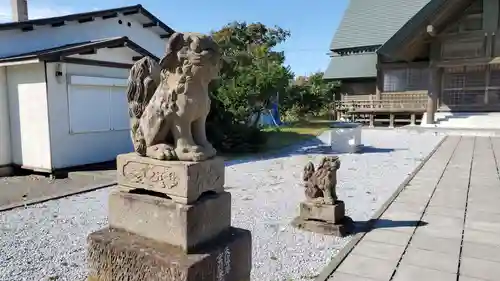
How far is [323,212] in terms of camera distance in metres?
4.22

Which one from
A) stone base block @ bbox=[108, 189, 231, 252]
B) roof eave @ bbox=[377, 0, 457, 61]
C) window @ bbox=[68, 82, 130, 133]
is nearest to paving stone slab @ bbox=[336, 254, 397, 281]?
stone base block @ bbox=[108, 189, 231, 252]

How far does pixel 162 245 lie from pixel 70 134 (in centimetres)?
751

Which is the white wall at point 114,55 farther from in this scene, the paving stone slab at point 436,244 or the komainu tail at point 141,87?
the paving stone slab at point 436,244

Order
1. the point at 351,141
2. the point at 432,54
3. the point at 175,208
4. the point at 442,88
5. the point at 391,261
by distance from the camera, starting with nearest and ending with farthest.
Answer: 1. the point at 175,208
2. the point at 391,261
3. the point at 351,141
4. the point at 432,54
5. the point at 442,88

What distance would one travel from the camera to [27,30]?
32.8 feet

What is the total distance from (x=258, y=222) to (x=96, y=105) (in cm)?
630

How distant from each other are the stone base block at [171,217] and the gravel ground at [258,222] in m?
1.33

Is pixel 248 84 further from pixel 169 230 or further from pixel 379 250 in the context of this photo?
pixel 169 230

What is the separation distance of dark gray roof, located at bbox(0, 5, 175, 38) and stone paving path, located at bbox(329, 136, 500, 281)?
10250mm

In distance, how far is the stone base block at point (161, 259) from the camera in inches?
73.7

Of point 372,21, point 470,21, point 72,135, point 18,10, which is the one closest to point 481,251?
point 72,135

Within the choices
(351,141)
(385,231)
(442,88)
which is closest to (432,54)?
(442,88)

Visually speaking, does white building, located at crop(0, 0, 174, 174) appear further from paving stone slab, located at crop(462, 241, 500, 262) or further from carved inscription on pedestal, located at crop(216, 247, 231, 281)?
paving stone slab, located at crop(462, 241, 500, 262)

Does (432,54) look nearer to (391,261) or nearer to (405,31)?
(405,31)
